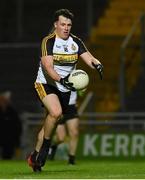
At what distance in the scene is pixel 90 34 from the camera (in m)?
32.2

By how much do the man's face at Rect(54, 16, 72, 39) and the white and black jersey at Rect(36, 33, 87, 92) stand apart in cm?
8

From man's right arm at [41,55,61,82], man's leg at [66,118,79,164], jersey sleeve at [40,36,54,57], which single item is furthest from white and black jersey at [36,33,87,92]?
man's leg at [66,118,79,164]

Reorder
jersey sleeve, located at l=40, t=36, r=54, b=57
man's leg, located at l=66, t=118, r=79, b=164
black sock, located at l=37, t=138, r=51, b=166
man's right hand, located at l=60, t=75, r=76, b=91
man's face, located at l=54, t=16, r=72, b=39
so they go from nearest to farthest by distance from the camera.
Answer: man's right hand, located at l=60, t=75, r=76, b=91, black sock, located at l=37, t=138, r=51, b=166, jersey sleeve, located at l=40, t=36, r=54, b=57, man's face, located at l=54, t=16, r=72, b=39, man's leg, located at l=66, t=118, r=79, b=164

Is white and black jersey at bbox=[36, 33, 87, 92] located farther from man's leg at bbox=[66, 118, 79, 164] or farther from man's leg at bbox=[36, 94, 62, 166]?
man's leg at bbox=[66, 118, 79, 164]

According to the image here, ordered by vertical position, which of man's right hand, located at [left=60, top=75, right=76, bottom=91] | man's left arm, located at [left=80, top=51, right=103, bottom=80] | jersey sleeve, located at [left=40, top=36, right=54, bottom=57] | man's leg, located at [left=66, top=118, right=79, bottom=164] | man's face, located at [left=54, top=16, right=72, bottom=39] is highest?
man's face, located at [left=54, top=16, right=72, bottom=39]

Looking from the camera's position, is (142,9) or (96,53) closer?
(96,53)

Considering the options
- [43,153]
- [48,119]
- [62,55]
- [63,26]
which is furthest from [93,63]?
[43,153]

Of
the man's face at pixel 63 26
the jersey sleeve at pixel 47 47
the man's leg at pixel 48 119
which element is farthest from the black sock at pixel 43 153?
the man's face at pixel 63 26

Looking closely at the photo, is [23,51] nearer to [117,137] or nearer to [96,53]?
[96,53]

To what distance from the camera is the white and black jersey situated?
1485 centimetres

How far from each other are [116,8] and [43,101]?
1899 cm

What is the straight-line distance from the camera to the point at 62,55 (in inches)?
592

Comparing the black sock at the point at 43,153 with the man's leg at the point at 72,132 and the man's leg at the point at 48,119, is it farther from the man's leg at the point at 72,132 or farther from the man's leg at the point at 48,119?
the man's leg at the point at 72,132

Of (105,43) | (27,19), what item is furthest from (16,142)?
(27,19)
